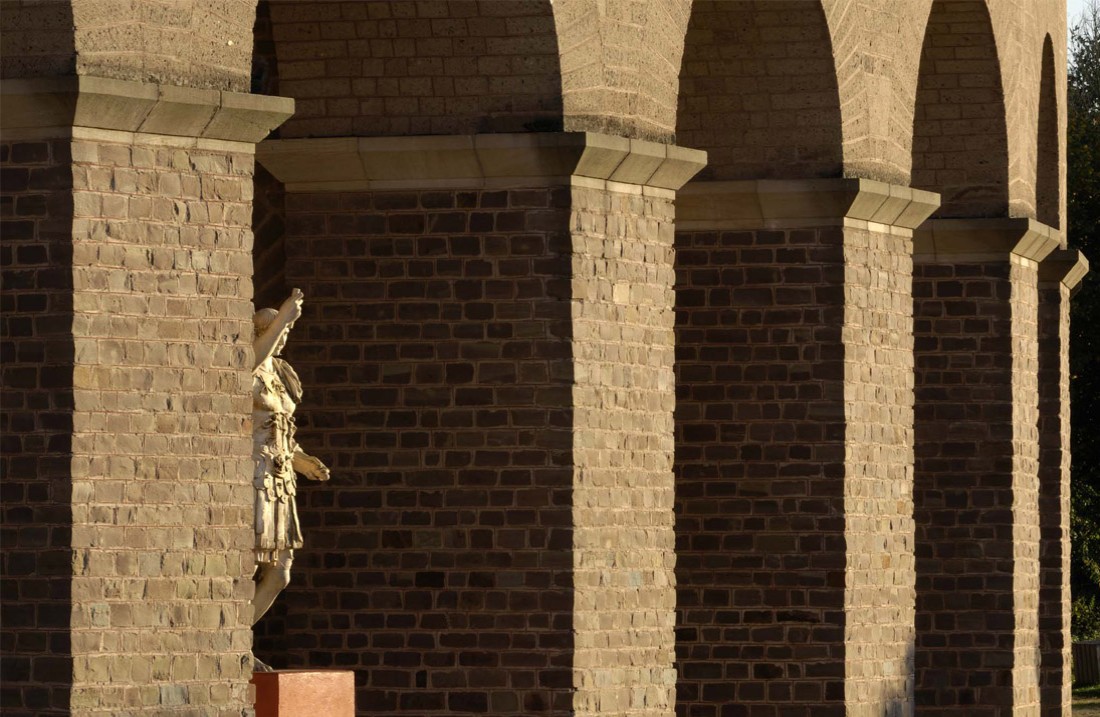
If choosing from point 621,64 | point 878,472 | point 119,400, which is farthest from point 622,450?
point 119,400

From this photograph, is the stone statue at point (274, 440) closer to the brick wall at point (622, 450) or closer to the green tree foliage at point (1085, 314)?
the brick wall at point (622, 450)

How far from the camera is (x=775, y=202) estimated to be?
15.9 metres

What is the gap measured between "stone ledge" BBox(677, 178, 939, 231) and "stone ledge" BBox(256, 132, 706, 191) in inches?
80.4

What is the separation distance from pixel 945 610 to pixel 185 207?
979 centimetres

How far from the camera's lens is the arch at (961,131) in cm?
1908

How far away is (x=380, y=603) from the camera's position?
13477 millimetres

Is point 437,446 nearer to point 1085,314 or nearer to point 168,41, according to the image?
point 168,41

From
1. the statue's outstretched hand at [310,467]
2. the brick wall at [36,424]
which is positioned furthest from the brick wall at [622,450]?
the brick wall at [36,424]

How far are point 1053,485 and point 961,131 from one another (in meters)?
3.71

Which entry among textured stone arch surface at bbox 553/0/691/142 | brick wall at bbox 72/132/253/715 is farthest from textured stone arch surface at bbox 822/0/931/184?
brick wall at bbox 72/132/253/715

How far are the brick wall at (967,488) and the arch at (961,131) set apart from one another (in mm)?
493

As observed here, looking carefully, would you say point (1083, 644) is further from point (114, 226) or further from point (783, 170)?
point (114, 226)

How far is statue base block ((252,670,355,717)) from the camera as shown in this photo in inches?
470

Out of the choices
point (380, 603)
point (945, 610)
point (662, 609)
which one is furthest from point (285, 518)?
point (945, 610)
